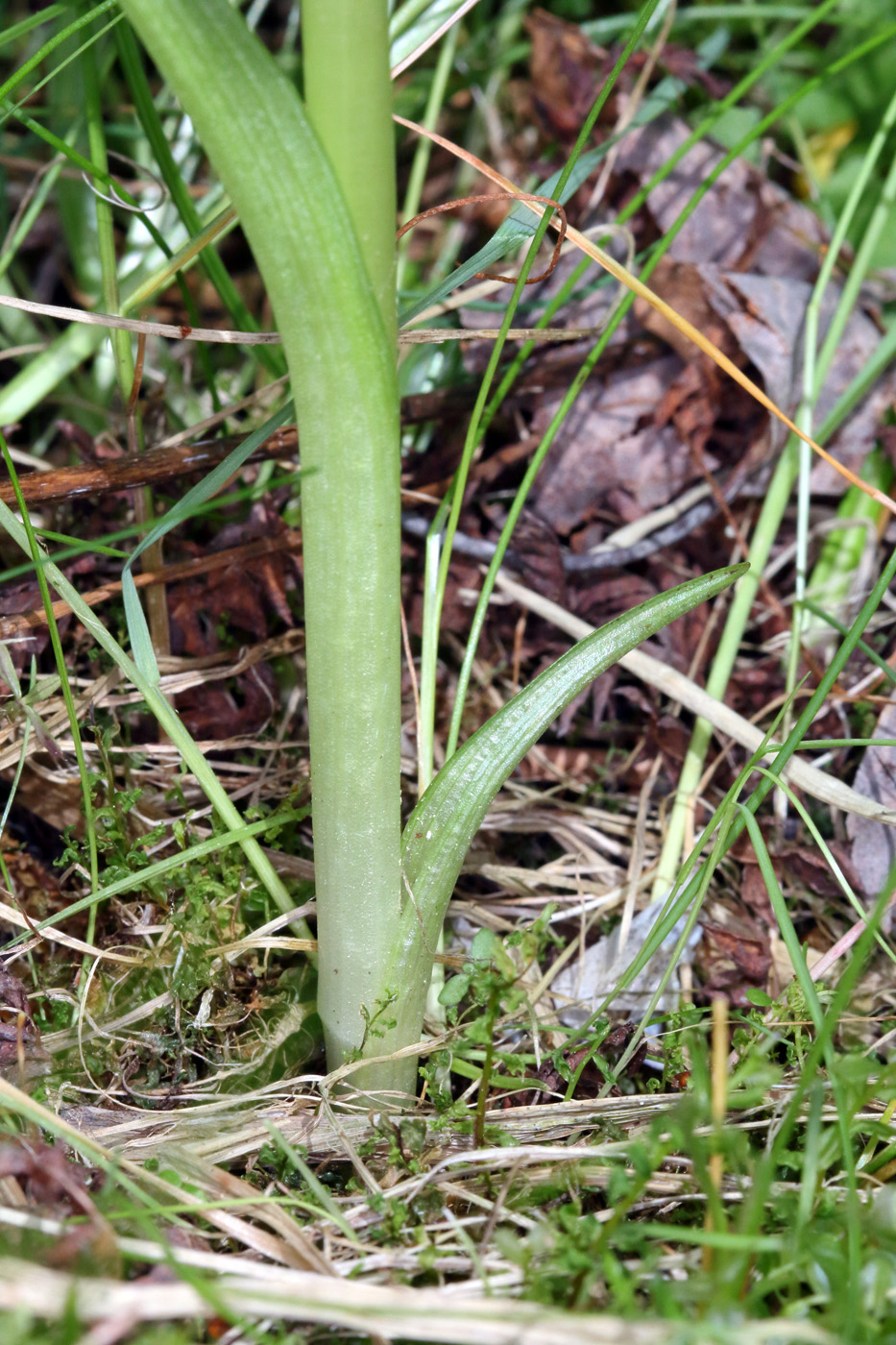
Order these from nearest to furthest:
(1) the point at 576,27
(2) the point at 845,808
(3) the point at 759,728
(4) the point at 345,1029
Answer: (4) the point at 345,1029
(2) the point at 845,808
(3) the point at 759,728
(1) the point at 576,27

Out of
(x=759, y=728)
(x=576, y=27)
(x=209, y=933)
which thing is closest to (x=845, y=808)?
(x=759, y=728)

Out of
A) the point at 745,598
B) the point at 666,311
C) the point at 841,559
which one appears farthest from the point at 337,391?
the point at 841,559

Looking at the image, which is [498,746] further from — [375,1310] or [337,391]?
[375,1310]

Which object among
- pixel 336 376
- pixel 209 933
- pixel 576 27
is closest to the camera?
pixel 336 376

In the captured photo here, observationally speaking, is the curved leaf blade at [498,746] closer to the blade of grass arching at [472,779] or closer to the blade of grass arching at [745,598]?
the blade of grass arching at [472,779]

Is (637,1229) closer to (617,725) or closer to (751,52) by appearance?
(617,725)

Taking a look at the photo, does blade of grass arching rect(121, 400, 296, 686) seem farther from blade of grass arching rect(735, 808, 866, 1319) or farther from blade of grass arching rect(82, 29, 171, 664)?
blade of grass arching rect(735, 808, 866, 1319)

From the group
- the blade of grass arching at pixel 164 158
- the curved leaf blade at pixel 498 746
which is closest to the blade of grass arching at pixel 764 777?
the curved leaf blade at pixel 498 746
